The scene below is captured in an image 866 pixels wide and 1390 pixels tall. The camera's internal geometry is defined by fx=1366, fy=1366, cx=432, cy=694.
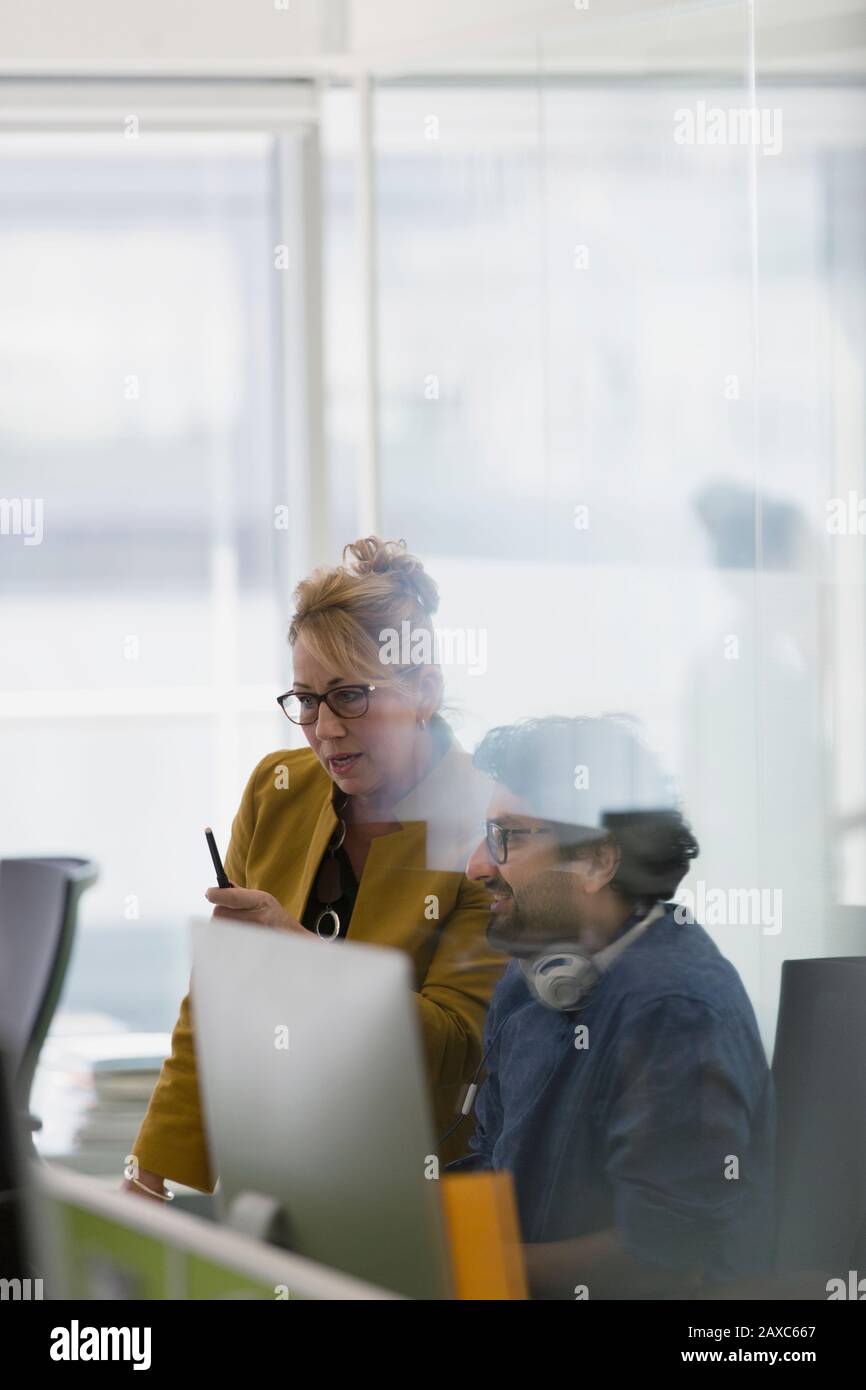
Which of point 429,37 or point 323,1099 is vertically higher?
point 429,37

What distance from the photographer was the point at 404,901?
1.57m

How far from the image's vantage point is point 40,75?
112 inches

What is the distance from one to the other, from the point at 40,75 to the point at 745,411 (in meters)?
1.65

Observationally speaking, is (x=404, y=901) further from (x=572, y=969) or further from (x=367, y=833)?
(x=572, y=969)

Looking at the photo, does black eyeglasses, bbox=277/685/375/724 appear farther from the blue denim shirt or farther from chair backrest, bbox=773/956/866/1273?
chair backrest, bbox=773/956/866/1273

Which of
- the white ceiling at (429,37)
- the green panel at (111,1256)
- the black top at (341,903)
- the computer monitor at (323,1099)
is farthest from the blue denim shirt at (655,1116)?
the white ceiling at (429,37)

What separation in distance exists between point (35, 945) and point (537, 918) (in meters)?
0.96

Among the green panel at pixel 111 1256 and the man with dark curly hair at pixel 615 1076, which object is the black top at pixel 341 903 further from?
the green panel at pixel 111 1256

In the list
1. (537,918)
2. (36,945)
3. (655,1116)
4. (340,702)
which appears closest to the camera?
(655,1116)

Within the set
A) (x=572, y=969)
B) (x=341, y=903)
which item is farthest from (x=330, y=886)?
(x=572, y=969)

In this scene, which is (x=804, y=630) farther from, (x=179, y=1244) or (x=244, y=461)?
(x=179, y=1244)

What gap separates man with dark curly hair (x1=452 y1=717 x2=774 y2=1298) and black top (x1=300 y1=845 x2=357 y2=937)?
176 millimetres

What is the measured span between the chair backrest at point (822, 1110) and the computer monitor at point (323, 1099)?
69 cm
